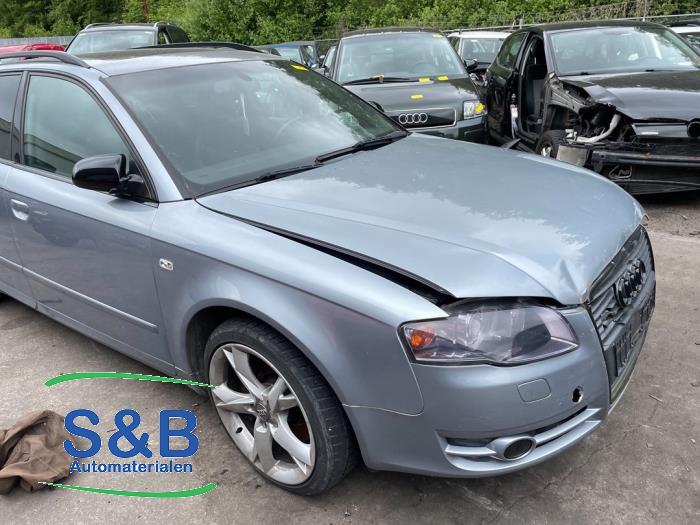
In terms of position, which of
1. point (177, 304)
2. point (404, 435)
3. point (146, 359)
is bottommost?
→ point (146, 359)

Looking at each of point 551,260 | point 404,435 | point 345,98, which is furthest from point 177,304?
point 345,98

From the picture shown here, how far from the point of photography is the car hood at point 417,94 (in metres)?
6.66

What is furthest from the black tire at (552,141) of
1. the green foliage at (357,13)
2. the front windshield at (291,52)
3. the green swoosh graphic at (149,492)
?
the green foliage at (357,13)

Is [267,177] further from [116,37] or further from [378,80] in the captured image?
[116,37]

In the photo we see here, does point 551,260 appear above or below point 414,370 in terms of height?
above

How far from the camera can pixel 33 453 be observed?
2.76 meters

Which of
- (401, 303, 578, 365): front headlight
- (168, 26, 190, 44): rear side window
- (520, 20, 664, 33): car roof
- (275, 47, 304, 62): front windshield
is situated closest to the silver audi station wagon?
(401, 303, 578, 365): front headlight

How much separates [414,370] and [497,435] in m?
0.36

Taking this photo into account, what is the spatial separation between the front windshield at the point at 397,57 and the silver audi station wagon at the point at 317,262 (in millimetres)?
3961

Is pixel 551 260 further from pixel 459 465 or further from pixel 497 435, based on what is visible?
pixel 459 465

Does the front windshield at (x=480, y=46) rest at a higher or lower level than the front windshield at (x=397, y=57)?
lower

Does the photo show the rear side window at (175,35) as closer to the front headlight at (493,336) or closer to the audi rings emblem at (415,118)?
the audi rings emblem at (415,118)

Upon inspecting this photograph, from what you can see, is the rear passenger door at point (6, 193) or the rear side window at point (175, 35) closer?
the rear passenger door at point (6, 193)

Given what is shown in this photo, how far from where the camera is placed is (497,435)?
2.08 m
